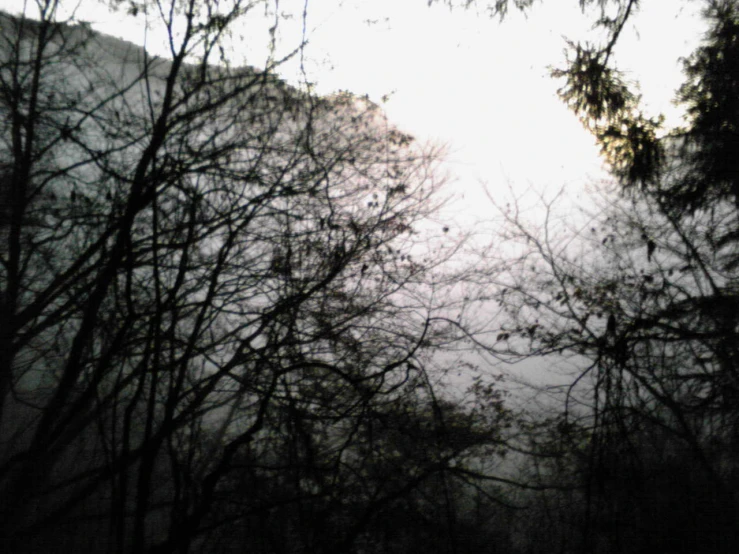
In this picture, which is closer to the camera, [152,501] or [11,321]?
[11,321]

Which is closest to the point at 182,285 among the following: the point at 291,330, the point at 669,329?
the point at 291,330

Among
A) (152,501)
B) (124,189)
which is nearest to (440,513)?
(152,501)

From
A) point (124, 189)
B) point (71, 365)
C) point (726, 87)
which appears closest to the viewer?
point (71, 365)

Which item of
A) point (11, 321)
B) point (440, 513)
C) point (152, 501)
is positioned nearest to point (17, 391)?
point (11, 321)

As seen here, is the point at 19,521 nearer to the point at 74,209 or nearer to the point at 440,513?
the point at 74,209

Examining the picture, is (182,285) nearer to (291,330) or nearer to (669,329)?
(291,330)

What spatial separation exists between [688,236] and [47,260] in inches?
279

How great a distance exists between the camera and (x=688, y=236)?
643cm

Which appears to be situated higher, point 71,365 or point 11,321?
point 11,321

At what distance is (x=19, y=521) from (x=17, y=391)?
1.19 meters

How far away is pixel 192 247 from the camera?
4785mm

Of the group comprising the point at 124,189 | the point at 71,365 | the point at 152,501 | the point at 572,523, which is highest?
the point at 124,189

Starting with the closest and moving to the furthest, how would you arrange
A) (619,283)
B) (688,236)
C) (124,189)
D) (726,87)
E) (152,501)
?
1. (124,189)
2. (152,501)
3. (726,87)
4. (688,236)
5. (619,283)

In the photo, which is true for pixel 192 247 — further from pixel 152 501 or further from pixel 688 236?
pixel 688 236
